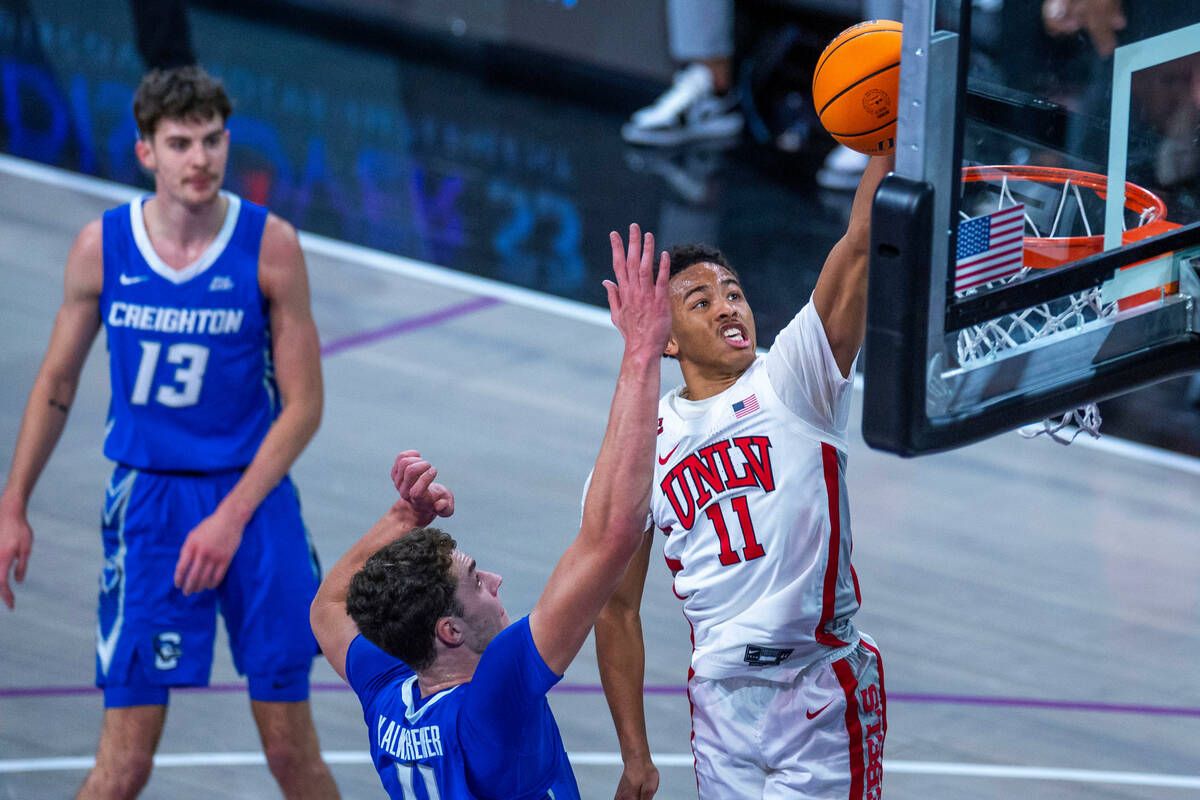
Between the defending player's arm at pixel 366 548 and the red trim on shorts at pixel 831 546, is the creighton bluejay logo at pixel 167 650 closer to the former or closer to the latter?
the defending player's arm at pixel 366 548

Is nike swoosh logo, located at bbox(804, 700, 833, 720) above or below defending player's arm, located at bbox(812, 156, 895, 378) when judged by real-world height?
below

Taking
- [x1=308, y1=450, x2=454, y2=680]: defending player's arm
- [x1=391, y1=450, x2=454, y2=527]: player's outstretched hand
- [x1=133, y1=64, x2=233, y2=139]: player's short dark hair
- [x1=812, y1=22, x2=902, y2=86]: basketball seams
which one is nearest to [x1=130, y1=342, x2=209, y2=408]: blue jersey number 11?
[x1=133, y1=64, x2=233, y2=139]: player's short dark hair

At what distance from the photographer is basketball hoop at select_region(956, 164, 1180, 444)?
4191 mm

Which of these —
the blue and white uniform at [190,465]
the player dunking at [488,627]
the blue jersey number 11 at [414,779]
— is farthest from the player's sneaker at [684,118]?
the blue jersey number 11 at [414,779]

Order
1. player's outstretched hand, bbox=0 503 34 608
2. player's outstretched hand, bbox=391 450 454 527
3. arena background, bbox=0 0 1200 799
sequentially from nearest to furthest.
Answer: player's outstretched hand, bbox=391 450 454 527
player's outstretched hand, bbox=0 503 34 608
arena background, bbox=0 0 1200 799

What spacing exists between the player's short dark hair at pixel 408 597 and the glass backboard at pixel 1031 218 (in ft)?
3.11

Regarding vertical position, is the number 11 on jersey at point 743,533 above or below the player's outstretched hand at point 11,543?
above

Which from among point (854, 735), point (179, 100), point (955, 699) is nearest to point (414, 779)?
point (854, 735)

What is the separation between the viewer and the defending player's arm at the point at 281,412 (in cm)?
555

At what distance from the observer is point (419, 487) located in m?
4.36

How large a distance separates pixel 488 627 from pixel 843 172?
9023 millimetres

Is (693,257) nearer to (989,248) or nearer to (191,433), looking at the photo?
(989,248)

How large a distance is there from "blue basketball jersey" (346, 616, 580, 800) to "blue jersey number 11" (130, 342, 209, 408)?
71.4 inches

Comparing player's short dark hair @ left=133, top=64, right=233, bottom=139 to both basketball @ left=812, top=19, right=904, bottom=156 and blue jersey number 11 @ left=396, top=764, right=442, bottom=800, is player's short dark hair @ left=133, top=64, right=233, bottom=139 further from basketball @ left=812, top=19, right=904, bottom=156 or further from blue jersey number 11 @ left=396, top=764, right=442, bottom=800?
blue jersey number 11 @ left=396, top=764, right=442, bottom=800
